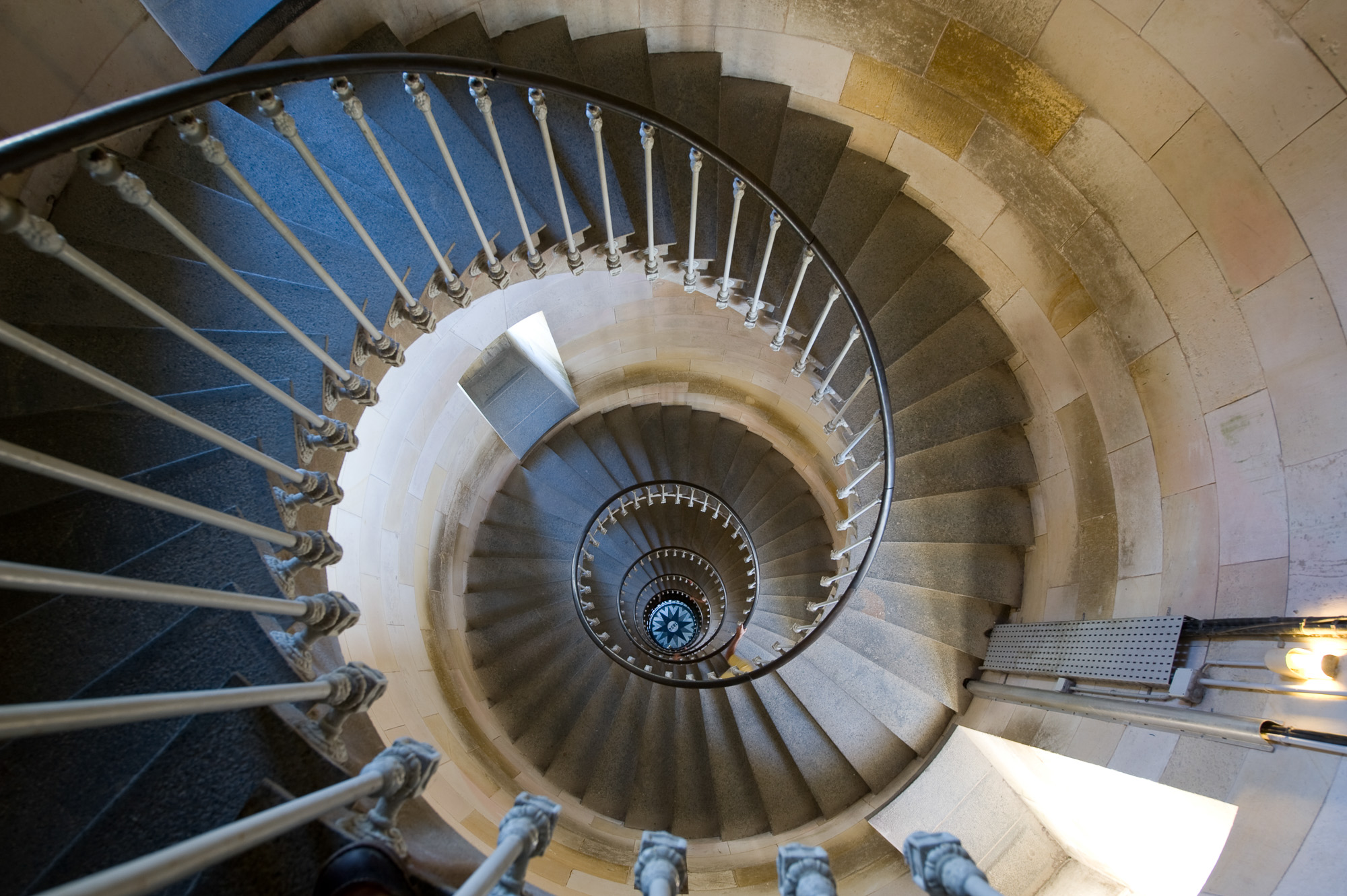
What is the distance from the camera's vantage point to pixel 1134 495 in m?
3.58

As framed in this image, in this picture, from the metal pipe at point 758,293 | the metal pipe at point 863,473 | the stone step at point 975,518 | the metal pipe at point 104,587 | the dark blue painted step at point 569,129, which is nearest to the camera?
the metal pipe at point 104,587

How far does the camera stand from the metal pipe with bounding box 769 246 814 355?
3.36 meters

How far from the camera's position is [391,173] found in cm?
226

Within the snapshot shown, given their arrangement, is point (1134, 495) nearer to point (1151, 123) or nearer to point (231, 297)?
point (1151, 123)

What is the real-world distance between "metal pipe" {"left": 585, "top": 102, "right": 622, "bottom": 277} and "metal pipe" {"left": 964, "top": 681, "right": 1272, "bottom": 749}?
3306 millimetres

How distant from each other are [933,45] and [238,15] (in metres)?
3.66

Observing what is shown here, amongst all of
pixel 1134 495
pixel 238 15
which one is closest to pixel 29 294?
pixel 238 15

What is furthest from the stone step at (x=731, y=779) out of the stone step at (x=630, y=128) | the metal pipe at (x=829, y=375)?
the stone step at (x=630, y=128)

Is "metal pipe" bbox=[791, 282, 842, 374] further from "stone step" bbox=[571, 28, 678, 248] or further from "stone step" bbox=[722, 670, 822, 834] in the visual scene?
"stone step" bbox=[722, 670, 822, 834]

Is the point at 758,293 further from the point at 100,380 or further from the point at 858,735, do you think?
the point at 858,735

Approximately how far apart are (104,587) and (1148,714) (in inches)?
150

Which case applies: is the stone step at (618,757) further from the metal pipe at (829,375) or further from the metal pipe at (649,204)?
the metal pipe at (649,204)

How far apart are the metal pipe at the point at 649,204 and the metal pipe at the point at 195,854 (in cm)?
262

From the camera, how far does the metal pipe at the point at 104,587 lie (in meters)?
1.20
